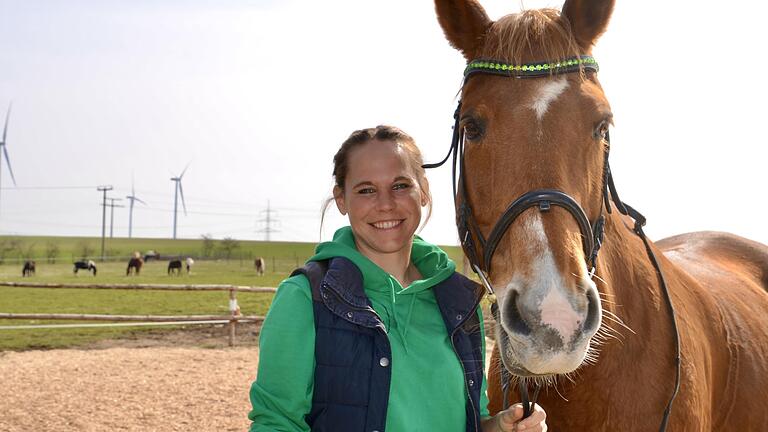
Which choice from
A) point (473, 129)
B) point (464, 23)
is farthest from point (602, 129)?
point (464, 23)

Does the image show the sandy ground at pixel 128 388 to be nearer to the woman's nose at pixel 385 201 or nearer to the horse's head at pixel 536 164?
the woman's nose at pixel 385 201

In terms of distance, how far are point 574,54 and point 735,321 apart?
184cm

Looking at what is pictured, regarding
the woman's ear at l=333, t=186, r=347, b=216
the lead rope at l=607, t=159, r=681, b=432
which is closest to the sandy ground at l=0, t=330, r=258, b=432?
the woman's ear at l=333, t=186, r=347, b=216

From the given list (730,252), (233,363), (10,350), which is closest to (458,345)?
(730,252)

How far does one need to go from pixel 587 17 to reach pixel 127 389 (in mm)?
8736

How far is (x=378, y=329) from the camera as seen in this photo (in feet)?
6.71

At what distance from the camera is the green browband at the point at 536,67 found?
222cm

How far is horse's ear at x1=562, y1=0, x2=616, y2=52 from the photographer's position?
246 centimetres

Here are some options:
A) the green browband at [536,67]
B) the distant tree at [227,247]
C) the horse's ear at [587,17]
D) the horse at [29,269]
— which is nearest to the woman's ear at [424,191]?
the green browband at [536,67]

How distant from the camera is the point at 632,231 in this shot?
291cm

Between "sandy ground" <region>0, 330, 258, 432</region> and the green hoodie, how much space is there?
5.96 metres

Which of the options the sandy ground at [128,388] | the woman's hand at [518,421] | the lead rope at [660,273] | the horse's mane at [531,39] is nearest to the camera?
the woman's hand at [518,421]

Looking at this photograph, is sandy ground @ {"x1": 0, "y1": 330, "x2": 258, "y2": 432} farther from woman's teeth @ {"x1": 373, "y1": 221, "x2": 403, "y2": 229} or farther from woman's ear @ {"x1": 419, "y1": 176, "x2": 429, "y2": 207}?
woman's teeth @ {"x1": 373, "y1": 221, "x2": 403, "y2": 229}

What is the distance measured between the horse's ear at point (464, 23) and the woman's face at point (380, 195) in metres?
0.60
